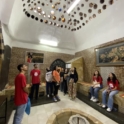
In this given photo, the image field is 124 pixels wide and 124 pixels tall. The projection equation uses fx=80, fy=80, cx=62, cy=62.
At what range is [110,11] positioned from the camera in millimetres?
2961

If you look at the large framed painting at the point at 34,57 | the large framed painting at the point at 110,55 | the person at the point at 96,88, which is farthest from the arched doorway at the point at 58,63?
the person at the point at 96,88

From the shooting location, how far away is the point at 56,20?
12.4 ft

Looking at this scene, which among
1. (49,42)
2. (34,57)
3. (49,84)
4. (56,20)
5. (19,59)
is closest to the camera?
(49,84)

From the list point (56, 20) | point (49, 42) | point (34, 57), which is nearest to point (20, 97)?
point (34, 57)

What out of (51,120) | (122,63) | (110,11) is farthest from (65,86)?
(110,11)

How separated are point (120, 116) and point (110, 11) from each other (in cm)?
349

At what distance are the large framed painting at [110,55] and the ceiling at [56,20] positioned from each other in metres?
1.15

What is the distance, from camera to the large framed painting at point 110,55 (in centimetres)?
306

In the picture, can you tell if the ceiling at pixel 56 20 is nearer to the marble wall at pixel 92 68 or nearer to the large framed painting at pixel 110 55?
the marble wall at pixel 92 68

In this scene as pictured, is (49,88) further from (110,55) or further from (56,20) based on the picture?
(56,20)

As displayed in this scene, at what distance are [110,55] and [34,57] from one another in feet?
12.9

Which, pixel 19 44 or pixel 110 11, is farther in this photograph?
pixel 19 44

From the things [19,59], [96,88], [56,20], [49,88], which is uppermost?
[56,20]

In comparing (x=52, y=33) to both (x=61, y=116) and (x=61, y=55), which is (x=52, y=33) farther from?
(x=61, y=116)
